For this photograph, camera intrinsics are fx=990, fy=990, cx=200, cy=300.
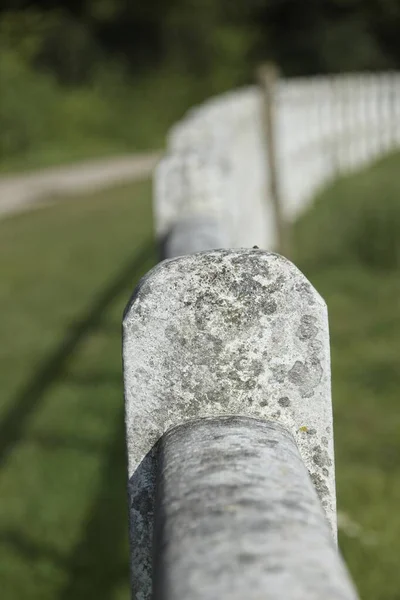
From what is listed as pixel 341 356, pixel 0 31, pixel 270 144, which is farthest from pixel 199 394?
pixel 0 31

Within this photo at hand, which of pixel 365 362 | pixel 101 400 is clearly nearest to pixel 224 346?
pixel 101 400

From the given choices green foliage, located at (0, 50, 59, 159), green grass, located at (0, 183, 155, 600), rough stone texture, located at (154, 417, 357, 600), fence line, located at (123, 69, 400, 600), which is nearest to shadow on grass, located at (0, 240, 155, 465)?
green grass, located at (0, 183, 155, 600)

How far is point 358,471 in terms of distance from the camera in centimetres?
428

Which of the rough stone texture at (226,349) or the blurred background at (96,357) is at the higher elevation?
the rough stone texture at (226,349)

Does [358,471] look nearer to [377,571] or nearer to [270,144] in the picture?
[377,571]

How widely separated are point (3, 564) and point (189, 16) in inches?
1101

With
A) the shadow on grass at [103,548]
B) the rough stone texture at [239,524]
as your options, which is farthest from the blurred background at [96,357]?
the rough stone texture at [239,524]

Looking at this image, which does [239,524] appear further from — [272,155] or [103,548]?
[272,155]

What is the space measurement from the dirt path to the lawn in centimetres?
398

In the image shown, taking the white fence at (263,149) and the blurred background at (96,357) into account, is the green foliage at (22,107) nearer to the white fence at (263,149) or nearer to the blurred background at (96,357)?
the blurred background at (96,357)

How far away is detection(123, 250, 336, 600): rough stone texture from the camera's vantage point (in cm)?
141

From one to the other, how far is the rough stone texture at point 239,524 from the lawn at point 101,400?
225 centimetres

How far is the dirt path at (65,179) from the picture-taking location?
14750mm

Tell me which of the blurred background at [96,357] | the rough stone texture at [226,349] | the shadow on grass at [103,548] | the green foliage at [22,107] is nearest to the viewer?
the rough stone texture at [226,349]
